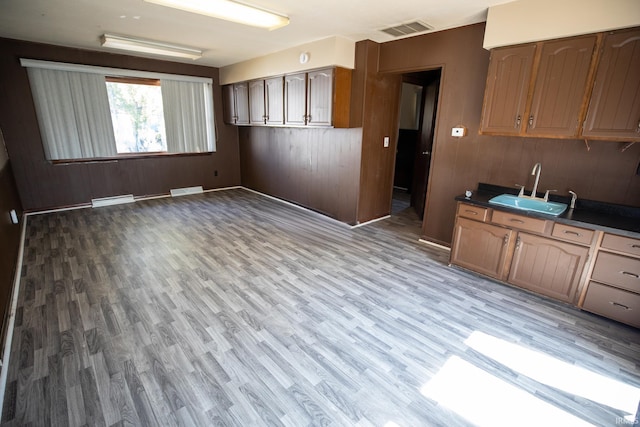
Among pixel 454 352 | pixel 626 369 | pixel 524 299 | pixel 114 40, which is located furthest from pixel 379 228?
pixel 114 40

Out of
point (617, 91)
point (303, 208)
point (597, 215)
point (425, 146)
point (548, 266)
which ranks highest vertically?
point (617, 91)

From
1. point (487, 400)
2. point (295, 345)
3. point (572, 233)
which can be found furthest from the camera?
point (572, 233)

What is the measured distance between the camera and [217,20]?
330cm

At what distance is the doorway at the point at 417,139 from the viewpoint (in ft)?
16.4

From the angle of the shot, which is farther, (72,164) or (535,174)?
(72,164)

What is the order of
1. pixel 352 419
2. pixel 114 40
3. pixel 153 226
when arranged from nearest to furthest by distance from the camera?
pixel 352 419 < pixel 114 40 < pixel 153 226

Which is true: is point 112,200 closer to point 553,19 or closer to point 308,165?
point 308,165

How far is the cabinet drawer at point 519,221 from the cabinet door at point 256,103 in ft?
12.9

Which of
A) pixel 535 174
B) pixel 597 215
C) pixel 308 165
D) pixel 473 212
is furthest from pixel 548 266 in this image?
pixel 308 165

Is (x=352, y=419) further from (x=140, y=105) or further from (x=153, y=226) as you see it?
(x=140, y=105)

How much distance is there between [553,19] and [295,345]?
325 centimetres

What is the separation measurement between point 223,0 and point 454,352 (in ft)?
11.2

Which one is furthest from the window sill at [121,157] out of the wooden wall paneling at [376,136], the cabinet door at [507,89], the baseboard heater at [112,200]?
the cabinet door at [507,89]

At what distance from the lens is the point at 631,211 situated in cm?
254
